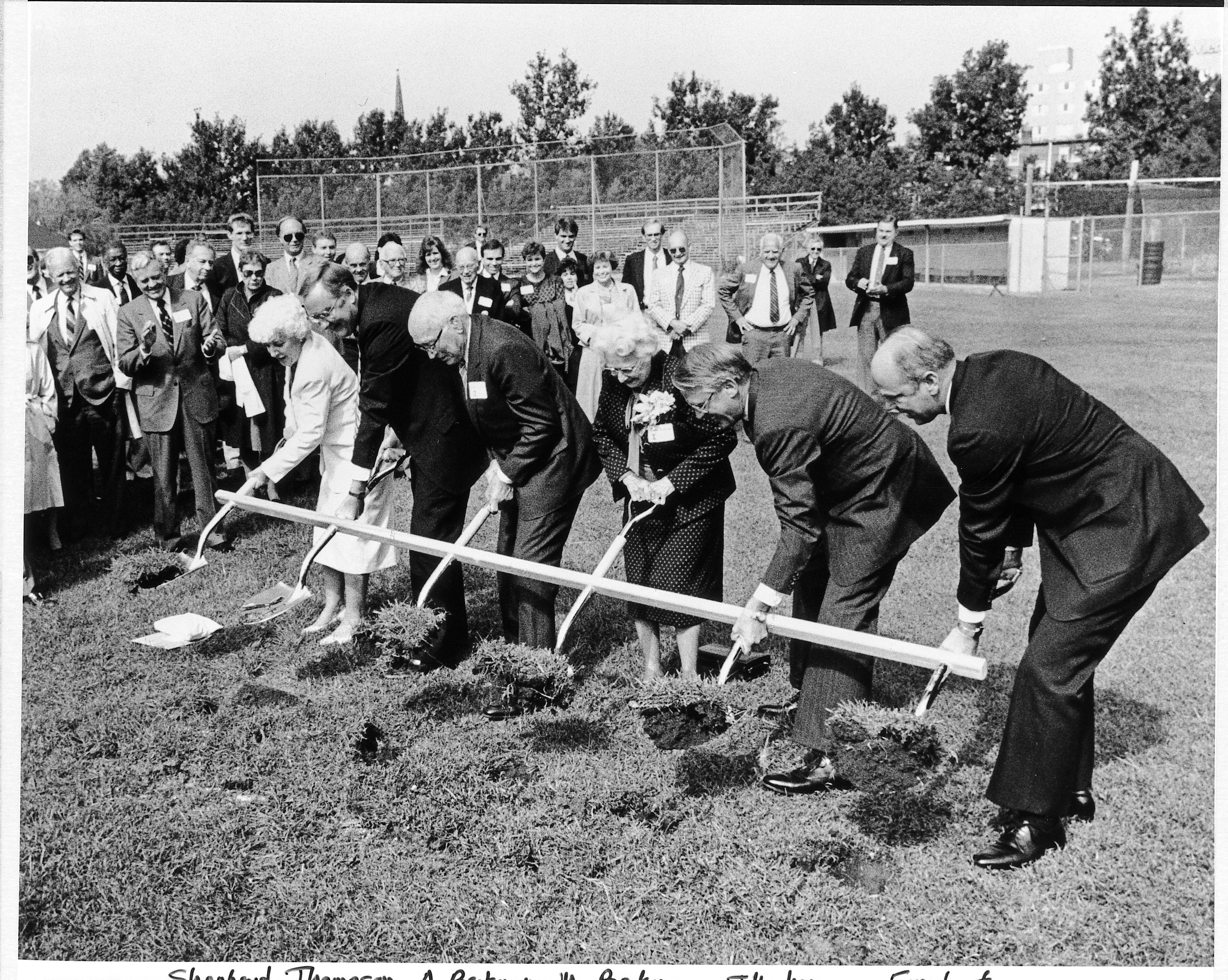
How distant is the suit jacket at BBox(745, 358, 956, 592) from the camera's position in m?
4.15

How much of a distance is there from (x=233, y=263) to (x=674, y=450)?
16.1 feet

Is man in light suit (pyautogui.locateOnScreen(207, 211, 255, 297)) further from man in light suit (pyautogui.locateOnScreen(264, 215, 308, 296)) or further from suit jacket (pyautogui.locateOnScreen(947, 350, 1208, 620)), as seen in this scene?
suit jacket (pyautogui.locateOnScreen(947, 350, 1208, 620))

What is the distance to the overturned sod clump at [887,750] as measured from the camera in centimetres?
395

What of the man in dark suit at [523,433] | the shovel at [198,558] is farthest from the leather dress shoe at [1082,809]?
the shovel at [198,558]

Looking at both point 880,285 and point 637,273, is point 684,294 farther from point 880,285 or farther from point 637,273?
point 880,285

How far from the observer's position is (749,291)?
11.1 m

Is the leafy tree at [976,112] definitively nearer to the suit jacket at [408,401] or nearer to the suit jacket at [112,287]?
the suit jacket at [408,401]

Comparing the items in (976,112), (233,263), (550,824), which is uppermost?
(976,112)

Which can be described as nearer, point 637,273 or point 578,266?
point 578,266

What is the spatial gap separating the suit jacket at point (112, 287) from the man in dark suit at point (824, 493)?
6.41 meters

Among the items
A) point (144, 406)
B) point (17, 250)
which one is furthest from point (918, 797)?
point (144, 406)

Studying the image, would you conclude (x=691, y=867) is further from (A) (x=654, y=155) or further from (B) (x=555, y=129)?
(A) (x=654, y=155)

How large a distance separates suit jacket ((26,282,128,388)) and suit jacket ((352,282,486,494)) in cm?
319

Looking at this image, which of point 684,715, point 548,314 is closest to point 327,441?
point 684,715
